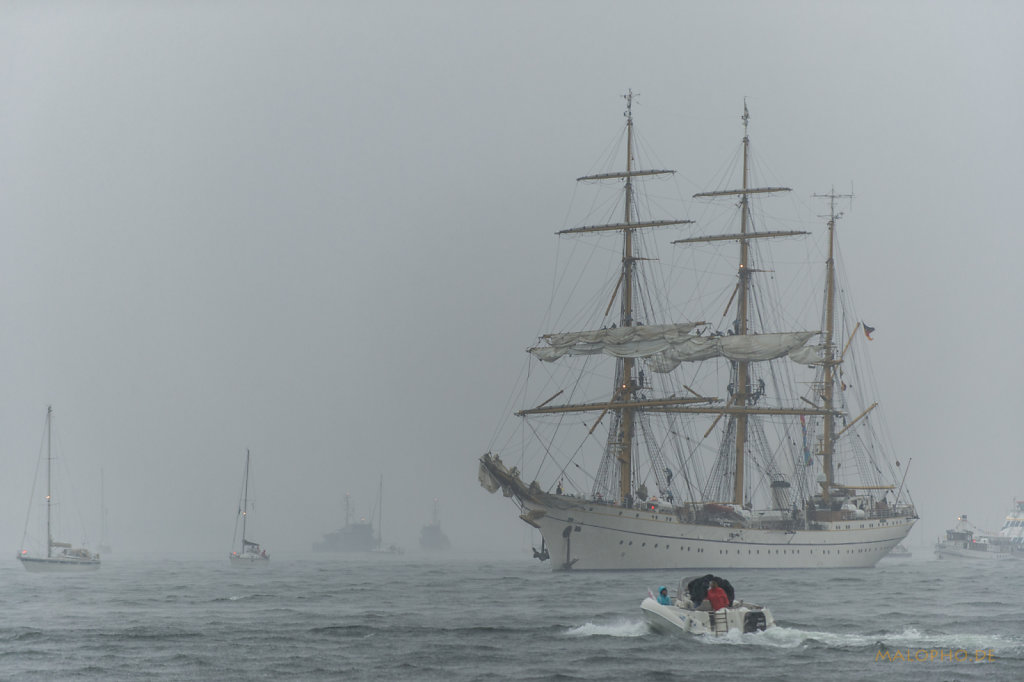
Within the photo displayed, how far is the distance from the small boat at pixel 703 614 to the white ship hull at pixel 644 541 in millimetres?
57548

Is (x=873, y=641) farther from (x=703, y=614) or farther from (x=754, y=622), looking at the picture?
(x=703, y=614)

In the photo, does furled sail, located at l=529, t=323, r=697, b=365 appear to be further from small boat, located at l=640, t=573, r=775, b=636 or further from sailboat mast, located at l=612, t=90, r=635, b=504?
small boat, located at l=640, t=573, r=775, b=636

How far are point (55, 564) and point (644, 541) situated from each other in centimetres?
6846

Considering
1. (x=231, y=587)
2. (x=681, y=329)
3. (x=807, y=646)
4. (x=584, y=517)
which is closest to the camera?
(x=807, y=646)

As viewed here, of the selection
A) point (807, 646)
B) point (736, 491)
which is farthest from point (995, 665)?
point (736, 491)

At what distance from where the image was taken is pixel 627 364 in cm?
12531

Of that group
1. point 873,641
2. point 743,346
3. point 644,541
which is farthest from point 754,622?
point 743,346

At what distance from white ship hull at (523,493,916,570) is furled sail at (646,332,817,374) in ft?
66.3

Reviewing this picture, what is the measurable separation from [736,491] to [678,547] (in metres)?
22.7

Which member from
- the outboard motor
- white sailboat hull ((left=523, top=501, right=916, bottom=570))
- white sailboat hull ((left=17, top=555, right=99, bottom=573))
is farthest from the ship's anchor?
the outboard motor

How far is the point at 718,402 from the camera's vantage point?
13100cm

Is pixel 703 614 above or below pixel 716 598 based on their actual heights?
below

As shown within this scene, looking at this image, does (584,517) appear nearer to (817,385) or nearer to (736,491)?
(736,491)

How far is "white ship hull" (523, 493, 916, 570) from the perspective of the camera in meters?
112
